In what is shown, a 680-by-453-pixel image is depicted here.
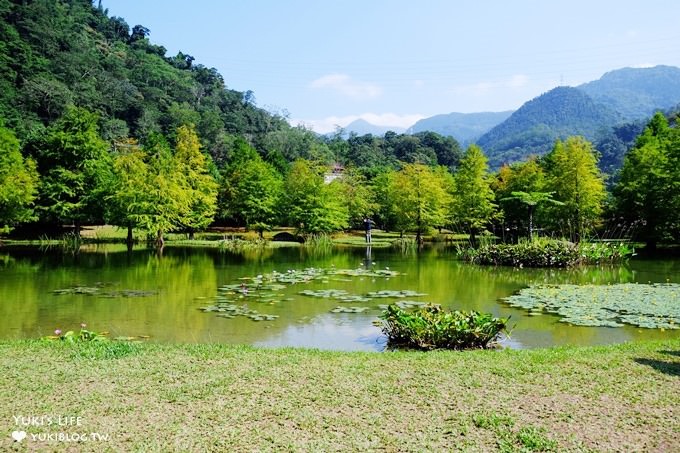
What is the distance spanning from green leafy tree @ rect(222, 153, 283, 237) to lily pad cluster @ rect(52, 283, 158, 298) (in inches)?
921

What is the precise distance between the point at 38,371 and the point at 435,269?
16.6 metres

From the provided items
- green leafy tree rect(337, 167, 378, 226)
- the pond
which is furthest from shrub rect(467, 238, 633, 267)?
green leafy tree rect(337, 167, 378, 226)

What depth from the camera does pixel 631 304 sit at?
1302 centimetres

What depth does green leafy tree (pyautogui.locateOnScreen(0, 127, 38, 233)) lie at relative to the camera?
2891 centimetres

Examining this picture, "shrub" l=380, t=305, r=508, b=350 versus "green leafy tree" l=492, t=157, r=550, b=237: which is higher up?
"green leafy tree" l=492, t=157, r=550, b=237

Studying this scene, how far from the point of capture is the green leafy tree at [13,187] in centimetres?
2891

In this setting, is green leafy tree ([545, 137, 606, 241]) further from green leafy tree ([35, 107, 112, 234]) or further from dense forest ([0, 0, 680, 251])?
green leafy tree ([35, 107, 112, 234])

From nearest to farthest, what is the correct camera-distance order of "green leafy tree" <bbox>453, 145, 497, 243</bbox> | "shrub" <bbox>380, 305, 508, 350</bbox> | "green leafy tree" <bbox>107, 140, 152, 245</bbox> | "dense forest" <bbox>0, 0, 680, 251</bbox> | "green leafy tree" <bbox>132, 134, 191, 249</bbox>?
1. "shrub" <bbox>380, 305, 508, 350</bbox>
2. "dense forest" <bbox>0, 0, 680, 251</bbox>
3. "green leafy tree" <bbox>107, 140, 152, 245</bbox>
4. "green leafy tree" <bbox>132, 134, 191, 249</bbox>
5. "green leafy tree" <bbox>453, 145, 497, 243</bbox>

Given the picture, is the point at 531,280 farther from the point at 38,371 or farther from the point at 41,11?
the point at 41,11

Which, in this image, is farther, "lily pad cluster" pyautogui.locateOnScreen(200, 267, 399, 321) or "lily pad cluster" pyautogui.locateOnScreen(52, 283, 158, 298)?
"lily pad cluster" pyautogui.locateOnScreen(52, 283, 158, 298)

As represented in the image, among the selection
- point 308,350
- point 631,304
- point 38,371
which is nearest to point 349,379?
point 308,350

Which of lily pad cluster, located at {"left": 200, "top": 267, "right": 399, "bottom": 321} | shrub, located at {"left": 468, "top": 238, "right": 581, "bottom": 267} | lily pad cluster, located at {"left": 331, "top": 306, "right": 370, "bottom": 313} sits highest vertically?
shrub, located at {"left": 468, "top": 238, "right": 581, "bottom": 267}

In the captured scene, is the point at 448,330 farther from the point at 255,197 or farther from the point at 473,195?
the point at 255,197

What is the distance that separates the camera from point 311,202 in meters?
38.2
